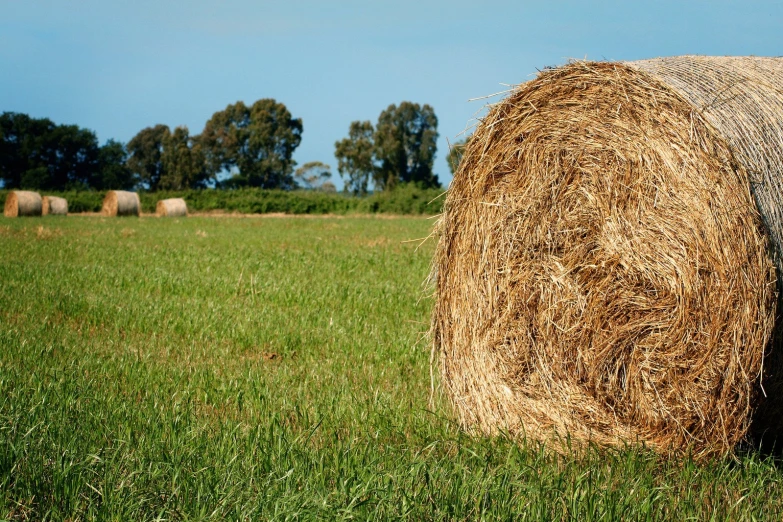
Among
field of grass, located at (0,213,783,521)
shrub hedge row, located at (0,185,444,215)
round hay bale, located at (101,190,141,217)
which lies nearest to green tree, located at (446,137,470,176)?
field of grass, located at (0,213,783,521)

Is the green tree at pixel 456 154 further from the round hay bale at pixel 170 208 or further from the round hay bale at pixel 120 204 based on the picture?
the round hay bale at pixel 170 208

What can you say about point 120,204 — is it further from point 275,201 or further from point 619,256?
point 619,256

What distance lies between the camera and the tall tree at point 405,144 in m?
80.1

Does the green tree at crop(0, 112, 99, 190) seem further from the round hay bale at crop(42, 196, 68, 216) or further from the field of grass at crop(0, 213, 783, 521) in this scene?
the field of grass at crop(0, 213, 783, 521)

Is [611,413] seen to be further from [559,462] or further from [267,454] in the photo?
[267,454]

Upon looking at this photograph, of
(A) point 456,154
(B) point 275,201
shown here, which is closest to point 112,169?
(B) point 275,201

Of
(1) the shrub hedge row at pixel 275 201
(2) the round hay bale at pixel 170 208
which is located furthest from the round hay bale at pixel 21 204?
(1) the shrub hedge row at pixel 275 201

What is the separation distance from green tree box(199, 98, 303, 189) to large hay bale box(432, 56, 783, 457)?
74.6 metres

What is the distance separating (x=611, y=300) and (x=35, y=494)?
331 centimetres

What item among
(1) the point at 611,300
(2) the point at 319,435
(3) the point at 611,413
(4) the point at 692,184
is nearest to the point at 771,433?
(3) the point at 611,413

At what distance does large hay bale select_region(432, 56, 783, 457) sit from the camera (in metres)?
4.16

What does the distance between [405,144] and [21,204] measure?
183 feet

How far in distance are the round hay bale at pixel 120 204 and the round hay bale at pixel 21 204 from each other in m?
4.04

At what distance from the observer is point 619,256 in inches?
179
